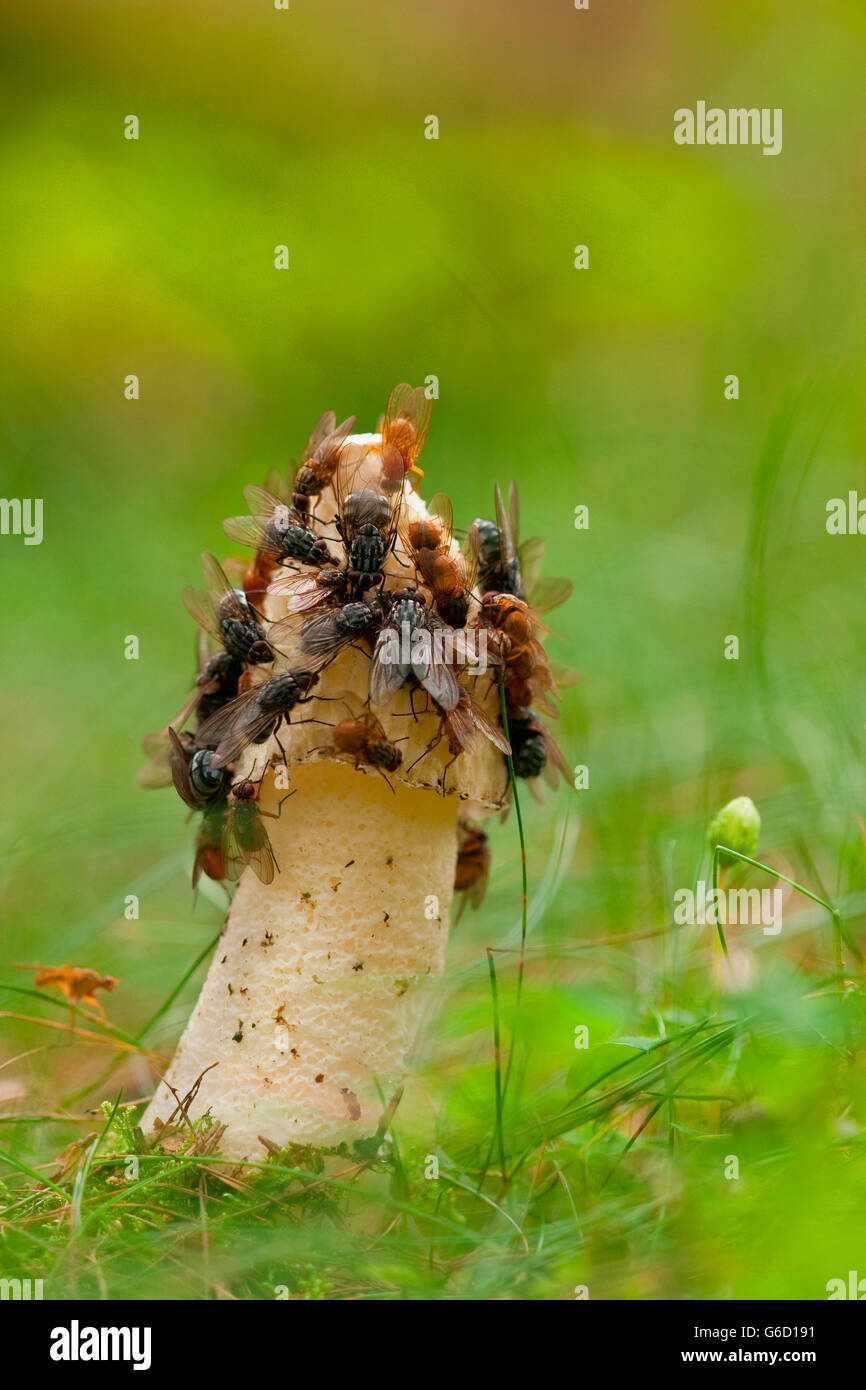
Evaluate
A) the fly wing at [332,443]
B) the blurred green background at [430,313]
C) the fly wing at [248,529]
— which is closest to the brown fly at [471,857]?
the fly wing at [248,529]

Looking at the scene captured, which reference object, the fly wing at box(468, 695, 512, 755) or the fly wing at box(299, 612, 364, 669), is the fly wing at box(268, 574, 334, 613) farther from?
the fly wing at box(468, 695, 512, 755)

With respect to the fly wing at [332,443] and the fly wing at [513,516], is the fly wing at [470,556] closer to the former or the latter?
the fly wing at [513,516]

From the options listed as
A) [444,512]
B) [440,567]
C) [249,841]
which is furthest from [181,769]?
[444,512]

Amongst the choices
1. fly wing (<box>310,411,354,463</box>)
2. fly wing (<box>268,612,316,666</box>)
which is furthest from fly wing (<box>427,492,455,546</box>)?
fly wing (<box>268,612,316,666</box>)

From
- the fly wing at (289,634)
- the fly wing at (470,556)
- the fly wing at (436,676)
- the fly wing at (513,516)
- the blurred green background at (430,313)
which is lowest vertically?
the fly wing at (436,676)

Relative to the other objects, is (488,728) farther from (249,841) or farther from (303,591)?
(249,841)

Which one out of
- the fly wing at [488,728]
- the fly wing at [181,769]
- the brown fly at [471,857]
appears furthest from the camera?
the brown fly at [471,857]

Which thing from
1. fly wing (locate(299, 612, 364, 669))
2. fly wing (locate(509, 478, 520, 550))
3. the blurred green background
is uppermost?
the blurred green background

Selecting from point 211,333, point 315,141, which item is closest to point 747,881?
point 211,333

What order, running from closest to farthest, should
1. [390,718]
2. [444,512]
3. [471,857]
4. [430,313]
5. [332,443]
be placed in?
[390,718] < [444,512] < [332,443] < [471,857] < [430,313]
